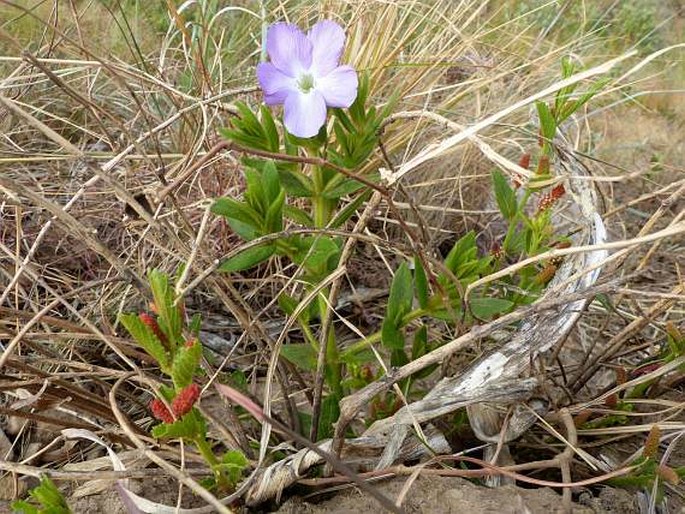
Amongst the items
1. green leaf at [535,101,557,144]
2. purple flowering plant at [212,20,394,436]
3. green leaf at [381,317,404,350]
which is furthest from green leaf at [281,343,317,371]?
green leaf at [535,101,557,144]

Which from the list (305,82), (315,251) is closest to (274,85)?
(305,82)

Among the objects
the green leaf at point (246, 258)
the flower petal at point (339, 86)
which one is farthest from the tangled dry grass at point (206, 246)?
the flower petal at point (339, 86)

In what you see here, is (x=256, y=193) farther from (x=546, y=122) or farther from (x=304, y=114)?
(x=546, y=122)

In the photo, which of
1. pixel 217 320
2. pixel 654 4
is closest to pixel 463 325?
pixel 217 320

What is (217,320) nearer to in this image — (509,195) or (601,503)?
(509,195)

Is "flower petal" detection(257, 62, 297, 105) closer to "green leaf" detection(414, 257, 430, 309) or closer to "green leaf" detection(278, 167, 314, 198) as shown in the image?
"green leaf" detection(278, 167, 314, 198)

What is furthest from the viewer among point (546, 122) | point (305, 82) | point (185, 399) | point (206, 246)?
point (206, 246)
